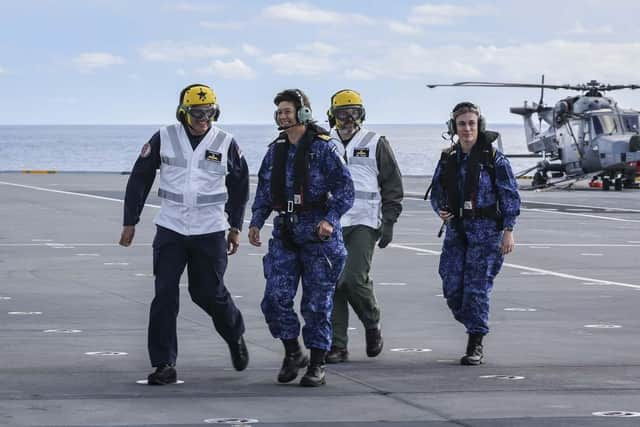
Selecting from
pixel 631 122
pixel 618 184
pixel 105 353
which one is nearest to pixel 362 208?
pixel 105 353

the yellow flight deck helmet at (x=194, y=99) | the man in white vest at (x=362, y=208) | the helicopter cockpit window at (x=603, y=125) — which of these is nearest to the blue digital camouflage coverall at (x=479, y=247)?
the man in white vest at (x=362, y=208)

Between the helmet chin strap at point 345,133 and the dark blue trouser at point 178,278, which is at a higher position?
the helmet chin strap at point 345,133

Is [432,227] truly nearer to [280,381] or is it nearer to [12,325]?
[12,325]

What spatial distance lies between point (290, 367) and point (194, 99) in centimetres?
185

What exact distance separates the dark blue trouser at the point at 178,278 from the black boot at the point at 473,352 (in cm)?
171

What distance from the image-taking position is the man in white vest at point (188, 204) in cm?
977

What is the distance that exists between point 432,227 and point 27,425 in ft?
68.9

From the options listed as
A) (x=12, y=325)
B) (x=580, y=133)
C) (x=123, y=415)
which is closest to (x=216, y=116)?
(x=123, y=415)

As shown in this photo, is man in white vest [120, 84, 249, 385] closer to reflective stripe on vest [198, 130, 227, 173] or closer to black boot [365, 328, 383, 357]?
reflective stripe on vest [198, 130, 227, 173]

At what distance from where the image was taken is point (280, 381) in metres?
9.65

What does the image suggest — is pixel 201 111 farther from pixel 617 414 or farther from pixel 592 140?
pixel 592 140

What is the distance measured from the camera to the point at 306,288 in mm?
9742

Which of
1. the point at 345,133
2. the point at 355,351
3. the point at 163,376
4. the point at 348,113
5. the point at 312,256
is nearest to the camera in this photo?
the point at 163,376

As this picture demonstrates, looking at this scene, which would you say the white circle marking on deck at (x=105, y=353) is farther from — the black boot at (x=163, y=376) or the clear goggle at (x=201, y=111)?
the clear goggle at (x=201, y=111)
